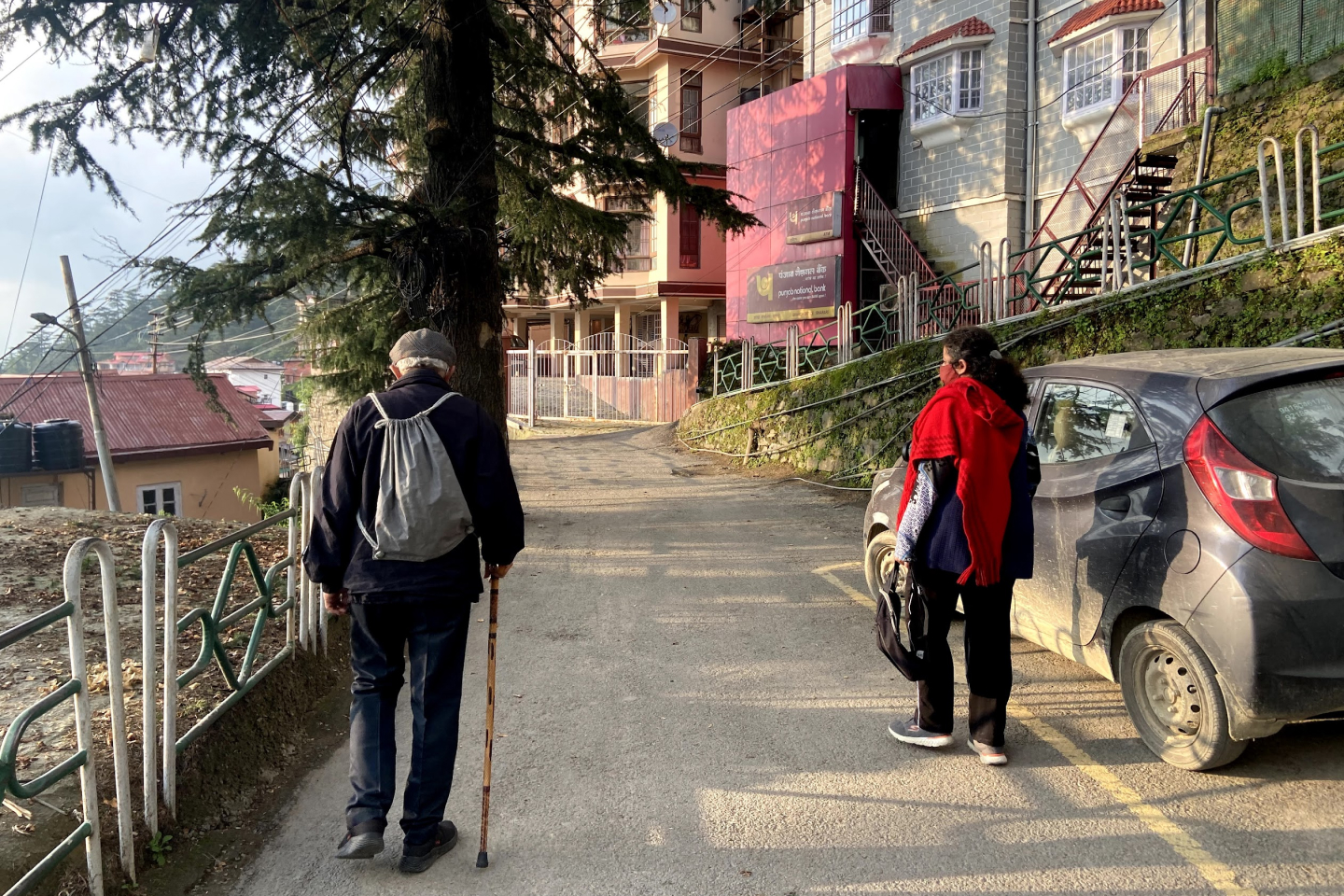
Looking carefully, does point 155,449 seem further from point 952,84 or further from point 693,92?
point 952,84

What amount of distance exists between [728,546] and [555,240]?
4.84 m

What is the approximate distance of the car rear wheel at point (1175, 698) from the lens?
379 centimetres

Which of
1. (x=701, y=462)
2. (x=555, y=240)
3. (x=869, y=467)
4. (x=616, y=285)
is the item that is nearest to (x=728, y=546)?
(x=869, y=467)

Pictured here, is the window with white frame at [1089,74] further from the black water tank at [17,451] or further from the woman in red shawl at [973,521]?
the black water tank at [17,451]

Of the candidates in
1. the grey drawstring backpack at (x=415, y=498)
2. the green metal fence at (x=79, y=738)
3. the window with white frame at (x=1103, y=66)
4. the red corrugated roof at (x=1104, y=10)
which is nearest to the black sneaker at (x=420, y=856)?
the green metal fence at (x=79, y=738)

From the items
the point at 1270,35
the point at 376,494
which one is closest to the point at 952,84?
the point at 1270,35

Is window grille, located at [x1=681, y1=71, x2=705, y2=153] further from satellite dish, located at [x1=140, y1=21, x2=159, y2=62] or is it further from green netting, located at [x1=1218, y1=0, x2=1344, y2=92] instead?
satellite dish, located at [x1=140, y1=21, x2=159, y2=62]

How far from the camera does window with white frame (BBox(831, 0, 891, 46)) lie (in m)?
21.2

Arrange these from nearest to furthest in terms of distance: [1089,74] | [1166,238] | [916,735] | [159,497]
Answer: [916,735]
[1166,238]
[1089,74]
[159,497]

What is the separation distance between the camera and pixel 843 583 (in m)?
7.67

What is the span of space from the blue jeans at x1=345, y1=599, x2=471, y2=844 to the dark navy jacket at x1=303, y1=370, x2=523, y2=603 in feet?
0.43

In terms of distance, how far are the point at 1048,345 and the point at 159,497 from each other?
Result: 26196 millimetres

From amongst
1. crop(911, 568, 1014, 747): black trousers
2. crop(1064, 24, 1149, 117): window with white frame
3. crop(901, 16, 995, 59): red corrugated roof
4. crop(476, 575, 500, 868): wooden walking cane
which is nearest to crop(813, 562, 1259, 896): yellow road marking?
crop(911, 568, 1014, 747): black trousers

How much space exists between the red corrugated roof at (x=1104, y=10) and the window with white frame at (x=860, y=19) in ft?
15.9
